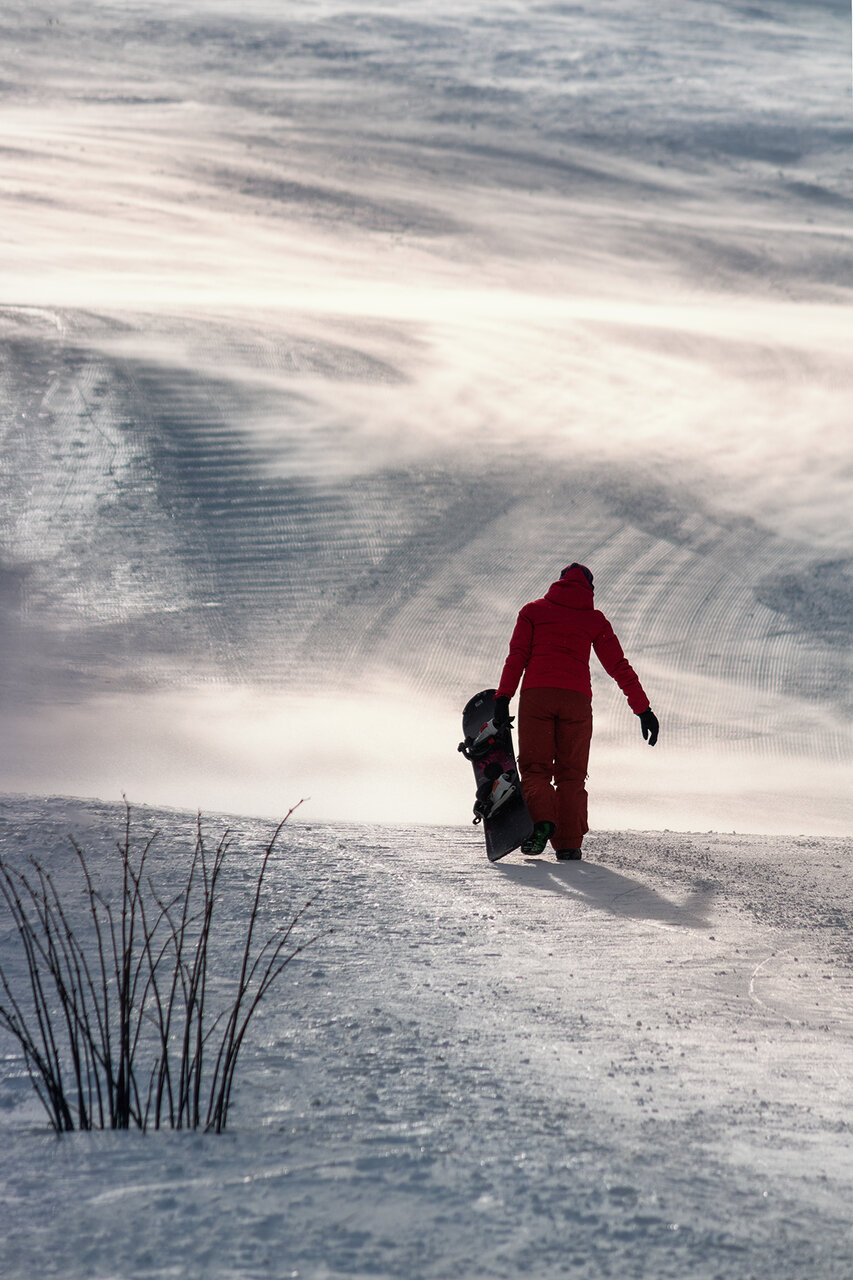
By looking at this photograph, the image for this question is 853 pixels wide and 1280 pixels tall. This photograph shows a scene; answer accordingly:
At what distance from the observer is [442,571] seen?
33.2 ft

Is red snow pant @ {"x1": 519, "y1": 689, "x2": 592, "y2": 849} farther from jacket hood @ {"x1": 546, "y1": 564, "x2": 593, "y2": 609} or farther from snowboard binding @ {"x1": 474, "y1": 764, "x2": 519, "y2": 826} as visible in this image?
jacket hood @ {"x1": 546, "y1": 564, "x2": 593, "y2": 609}

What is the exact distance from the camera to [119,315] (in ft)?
44.5

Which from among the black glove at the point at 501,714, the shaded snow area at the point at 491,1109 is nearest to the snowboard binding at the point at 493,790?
the black glove at the point at 501,714

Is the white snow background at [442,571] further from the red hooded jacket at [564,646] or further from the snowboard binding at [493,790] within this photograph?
the red hooded jacket at [564,646]

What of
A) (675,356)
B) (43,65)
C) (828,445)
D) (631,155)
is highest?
(43,65)

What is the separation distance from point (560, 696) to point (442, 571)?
4814 millimetres

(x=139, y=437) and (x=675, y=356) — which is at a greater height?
(x=675, y=356)

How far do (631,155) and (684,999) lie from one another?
18.7 metres

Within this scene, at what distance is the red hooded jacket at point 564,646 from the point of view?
17.7 ft

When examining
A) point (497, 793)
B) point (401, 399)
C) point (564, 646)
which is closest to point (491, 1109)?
point (497, 793)

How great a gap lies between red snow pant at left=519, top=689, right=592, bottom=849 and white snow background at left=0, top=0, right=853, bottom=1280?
27cm

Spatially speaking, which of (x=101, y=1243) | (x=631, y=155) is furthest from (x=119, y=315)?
(x=101, y=1243)

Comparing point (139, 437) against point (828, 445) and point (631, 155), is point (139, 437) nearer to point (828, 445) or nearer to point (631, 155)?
point (828, 445)

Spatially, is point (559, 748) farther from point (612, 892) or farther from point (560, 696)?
point (612, 892)
